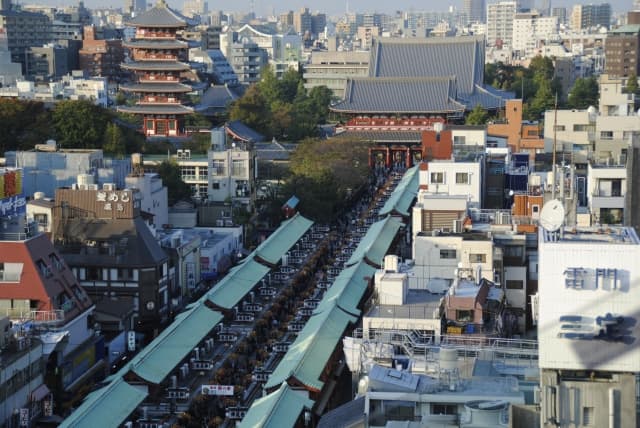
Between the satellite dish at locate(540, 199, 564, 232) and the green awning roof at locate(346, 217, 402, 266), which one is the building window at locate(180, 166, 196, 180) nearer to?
the green awning roof at locate(346, 217, 402, 266)

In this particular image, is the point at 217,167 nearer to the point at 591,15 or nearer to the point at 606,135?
the point at 606,135

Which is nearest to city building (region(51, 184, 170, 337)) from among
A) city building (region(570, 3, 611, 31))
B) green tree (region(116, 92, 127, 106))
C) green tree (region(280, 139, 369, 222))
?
green tree (region(280, 139, 369, 222))

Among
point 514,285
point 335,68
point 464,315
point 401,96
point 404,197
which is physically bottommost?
point 514,285

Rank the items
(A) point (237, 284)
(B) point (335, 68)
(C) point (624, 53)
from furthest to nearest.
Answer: (B) point (335, 68) → (C) point (624, 53) → (A) point (237, 284)

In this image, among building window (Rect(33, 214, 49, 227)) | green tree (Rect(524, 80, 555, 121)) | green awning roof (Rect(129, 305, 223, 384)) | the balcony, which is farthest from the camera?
green tree (Rect(524, 80, 555, 121))

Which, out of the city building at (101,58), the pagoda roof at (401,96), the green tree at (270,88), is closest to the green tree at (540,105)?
the pagoda roof at (401,96)

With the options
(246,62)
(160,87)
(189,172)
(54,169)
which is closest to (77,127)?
(189,172)

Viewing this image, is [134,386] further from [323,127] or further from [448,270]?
[323,127]
